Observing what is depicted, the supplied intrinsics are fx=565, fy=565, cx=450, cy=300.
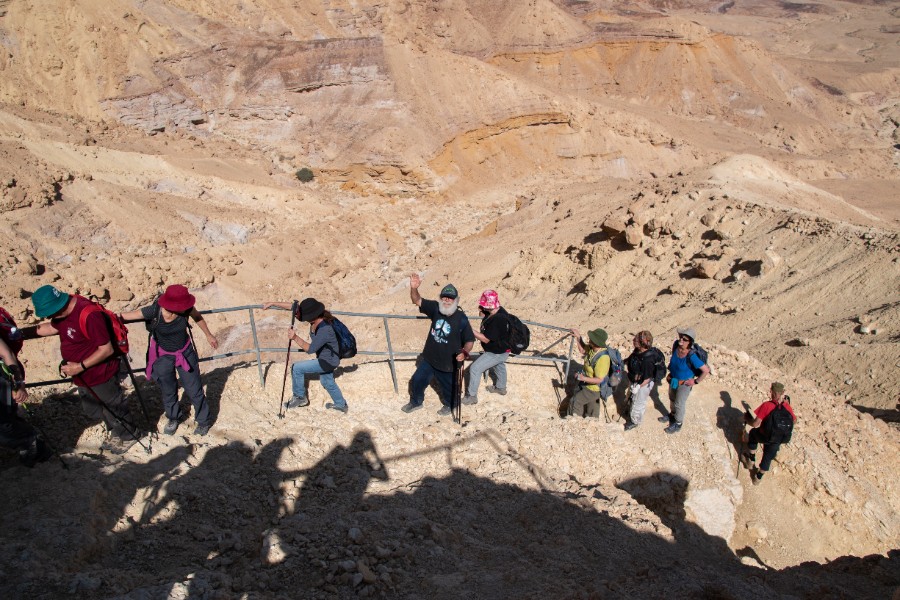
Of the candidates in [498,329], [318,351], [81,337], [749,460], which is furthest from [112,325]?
[749,460]

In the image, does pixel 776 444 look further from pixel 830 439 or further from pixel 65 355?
pixel 65 355

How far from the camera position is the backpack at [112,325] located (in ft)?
15.7

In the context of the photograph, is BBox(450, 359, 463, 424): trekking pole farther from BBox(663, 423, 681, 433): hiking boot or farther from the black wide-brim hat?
BBox(663, 423, 681, 433): hiking boot

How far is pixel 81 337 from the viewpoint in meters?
4.82

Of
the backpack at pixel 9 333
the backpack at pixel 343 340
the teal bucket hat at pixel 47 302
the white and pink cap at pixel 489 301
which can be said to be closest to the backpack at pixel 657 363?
the white and pink cap at pixel 489 301

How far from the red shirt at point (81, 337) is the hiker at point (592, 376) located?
4.80m

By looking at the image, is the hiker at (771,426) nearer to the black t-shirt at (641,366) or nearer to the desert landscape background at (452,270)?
the desert landscape background at (452,270)

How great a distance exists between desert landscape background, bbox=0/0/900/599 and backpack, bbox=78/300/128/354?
0.99 metres

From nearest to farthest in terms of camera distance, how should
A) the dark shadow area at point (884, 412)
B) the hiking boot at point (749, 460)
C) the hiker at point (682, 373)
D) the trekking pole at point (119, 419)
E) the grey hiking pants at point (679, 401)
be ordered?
1. the trekking pole at point (119, 419)
2. the hiker at point (682, 373)
3. the grey hiking pants at point (679, 401)
4. the hiking boot at point (749, 460)
5. the dark shadow area at point (884, 412)

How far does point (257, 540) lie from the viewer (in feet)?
14.4

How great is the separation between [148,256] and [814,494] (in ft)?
50.6

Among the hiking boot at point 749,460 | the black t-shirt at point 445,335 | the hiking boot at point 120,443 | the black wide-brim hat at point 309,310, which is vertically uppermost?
the black wide-brim hat at point 309,310

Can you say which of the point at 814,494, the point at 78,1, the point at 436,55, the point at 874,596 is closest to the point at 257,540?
the point at 874,596

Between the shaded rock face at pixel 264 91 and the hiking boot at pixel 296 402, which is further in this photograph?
the shaded rock face at pixel 264 91
